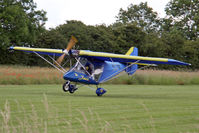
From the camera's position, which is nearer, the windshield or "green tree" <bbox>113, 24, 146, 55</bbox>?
the windshield

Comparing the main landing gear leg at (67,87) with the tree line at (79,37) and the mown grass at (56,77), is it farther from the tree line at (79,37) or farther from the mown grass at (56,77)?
the tree line at (79,37)

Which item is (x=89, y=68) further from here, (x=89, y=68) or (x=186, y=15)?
(x=186, y=15)

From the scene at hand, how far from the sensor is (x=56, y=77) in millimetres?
30156

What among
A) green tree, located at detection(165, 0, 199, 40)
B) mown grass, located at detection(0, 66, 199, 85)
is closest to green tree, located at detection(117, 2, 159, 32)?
green tree, located at detection(165, 0, 199, 40)

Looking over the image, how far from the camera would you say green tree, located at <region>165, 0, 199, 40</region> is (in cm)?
7850

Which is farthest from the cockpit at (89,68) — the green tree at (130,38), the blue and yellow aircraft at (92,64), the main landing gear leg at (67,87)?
the green tree at (130,38)

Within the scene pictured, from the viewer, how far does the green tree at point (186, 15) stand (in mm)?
78500

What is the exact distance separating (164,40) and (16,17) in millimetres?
26300

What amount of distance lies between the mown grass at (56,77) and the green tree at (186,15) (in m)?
43.3

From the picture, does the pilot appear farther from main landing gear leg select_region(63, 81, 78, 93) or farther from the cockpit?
main landing gear leg select_region(63, 81, 78, 93)

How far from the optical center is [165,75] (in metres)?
35.0

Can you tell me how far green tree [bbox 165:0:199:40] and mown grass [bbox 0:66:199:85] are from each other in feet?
142

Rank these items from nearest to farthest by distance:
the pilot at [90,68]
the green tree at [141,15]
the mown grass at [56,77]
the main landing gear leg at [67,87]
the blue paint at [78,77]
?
the blue paint at [78,77] < the main landing gear leg at [67,87] < the pilot at [90,68] < the mown grass at [56,77] < the green tree at [141,15]

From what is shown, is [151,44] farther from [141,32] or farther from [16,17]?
[16,17]
